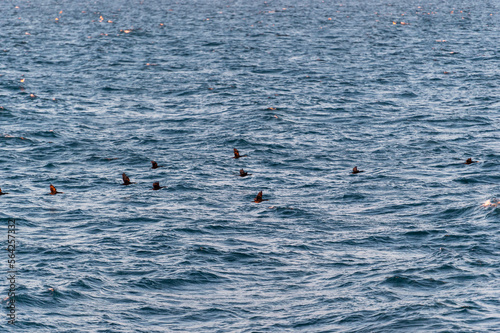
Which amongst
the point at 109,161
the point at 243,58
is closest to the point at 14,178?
the point at 109,161

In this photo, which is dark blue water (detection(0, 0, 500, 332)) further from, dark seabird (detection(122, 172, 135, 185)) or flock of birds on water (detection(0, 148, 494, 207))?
dark seabird (detection(122, 172, 135, 185))

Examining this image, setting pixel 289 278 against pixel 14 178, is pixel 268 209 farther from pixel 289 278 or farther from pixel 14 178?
pixel 14 178

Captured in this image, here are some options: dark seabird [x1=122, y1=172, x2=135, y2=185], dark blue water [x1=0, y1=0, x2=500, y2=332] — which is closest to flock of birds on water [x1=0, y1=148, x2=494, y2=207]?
dark seabird [x1=122, y1=172, x2=135, y2=185]

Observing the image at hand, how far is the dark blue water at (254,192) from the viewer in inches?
911

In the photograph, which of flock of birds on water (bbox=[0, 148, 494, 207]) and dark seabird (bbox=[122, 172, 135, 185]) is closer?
flock of birds on water (bbox=[0, 148, 494, 207])

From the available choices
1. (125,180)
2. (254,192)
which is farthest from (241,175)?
(125,180)

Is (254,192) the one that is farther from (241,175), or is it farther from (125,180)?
(125,180)

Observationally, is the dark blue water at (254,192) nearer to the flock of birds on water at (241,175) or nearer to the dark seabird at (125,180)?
the flock of birds on water at (241,175)

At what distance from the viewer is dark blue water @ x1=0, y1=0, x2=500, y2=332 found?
75.9 ft

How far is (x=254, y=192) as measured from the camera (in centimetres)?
3306

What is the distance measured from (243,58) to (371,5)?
77847 mm

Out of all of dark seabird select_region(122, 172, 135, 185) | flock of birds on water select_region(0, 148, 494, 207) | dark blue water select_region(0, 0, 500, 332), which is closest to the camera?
dark blue water select_region(0, 0, 500, 332)

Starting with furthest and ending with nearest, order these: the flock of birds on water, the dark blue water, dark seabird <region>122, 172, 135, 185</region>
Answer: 1. dark seabird <region>122, 172, 135, 185</region>
2. the flock of birds on water
3. the dark blue water

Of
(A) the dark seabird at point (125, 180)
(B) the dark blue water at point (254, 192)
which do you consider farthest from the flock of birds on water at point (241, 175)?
(B) the dark blue water at point (254, 192)
